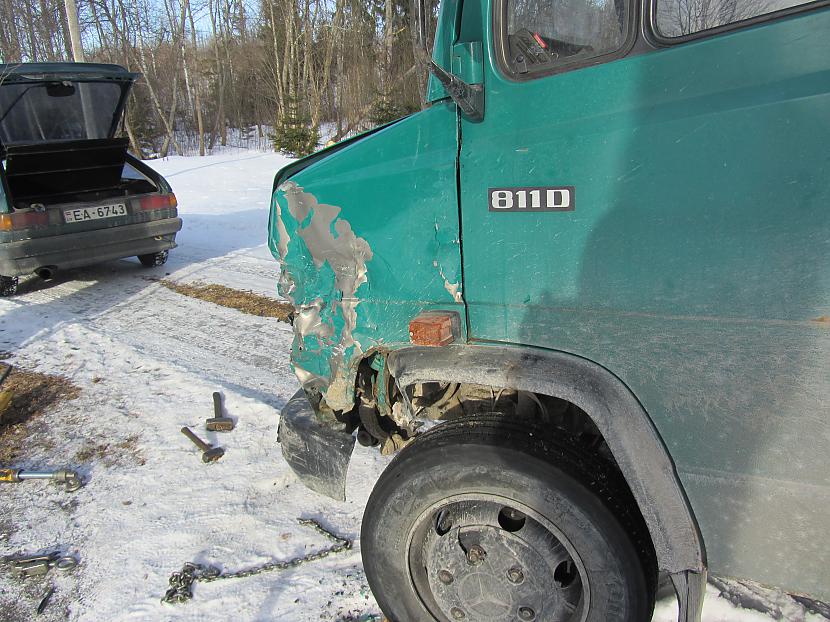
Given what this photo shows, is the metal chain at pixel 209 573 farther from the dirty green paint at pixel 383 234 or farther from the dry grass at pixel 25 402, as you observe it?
the dry grass at pixel 25 402

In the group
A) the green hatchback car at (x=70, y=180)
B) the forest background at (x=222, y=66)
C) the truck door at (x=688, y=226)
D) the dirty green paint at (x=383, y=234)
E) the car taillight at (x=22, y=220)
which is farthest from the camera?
the forest background at (x=222, y=66)

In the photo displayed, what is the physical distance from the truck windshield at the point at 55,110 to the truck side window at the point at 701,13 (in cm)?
759

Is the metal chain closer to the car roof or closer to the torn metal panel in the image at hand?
the torn metal panel

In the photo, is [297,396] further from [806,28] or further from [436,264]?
[806,28]

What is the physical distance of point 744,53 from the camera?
144 cm

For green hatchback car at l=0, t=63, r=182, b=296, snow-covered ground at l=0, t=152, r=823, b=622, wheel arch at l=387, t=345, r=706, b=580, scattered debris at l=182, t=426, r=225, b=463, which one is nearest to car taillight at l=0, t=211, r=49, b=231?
green hatchback car at l=0, t=63, r=182, b=296

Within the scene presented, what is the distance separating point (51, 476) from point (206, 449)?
0.88 m

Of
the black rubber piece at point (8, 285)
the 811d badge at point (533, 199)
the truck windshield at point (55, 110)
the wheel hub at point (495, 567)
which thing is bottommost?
the wheel hub at point (495, 567)

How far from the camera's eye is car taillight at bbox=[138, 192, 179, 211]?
7574 mm

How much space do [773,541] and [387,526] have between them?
1.28 meters

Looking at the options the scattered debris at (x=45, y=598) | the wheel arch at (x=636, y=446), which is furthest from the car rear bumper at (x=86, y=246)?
the wheel arch at (x=636, y=446)

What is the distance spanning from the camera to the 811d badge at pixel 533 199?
1.72m

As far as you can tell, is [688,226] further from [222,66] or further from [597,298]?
[222,66]

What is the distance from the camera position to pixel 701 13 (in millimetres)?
1541
